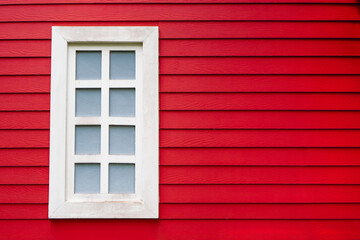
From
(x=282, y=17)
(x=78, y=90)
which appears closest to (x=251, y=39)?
(x=282, y=17)

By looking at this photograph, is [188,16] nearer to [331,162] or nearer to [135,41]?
[135,41]

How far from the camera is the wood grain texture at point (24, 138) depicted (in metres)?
3.17

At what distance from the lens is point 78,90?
3.26m

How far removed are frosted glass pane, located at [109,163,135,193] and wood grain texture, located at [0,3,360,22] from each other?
137 cm

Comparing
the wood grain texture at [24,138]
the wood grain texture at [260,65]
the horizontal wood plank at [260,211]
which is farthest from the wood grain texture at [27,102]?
the horizontal wood plank at [260,211]

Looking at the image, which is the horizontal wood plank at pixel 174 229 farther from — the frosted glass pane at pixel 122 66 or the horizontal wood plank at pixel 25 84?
the frosted glass pane at pixel 122 66

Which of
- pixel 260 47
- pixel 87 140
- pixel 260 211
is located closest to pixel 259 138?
pixel 260 211

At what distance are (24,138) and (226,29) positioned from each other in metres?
2.06

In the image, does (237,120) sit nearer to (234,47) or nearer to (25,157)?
(234,47)

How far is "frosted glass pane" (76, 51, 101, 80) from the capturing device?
129 inches

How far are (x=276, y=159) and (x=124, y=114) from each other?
1422 mm

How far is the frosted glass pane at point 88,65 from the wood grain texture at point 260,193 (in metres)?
1.20

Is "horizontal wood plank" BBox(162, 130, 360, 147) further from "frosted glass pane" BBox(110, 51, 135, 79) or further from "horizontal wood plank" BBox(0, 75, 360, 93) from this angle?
"frosted glass pane" BBox(110, 51, 135, 79)

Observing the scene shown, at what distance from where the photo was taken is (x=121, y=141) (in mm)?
3221
